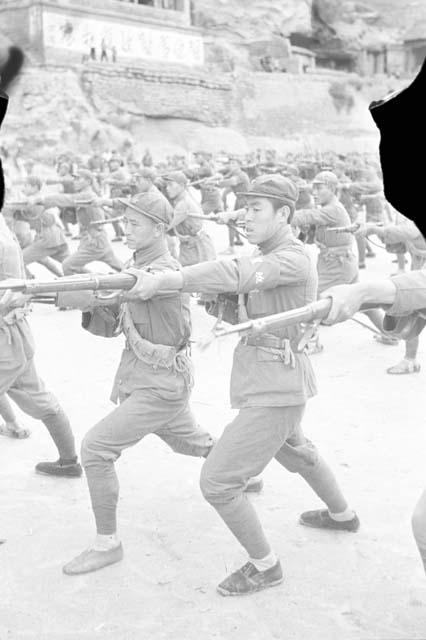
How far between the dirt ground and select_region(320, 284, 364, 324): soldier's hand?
150 centimetres

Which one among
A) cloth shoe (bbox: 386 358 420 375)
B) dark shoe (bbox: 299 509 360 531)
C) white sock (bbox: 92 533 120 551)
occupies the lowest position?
cloth shoe (bbox: 386 358 420 375)

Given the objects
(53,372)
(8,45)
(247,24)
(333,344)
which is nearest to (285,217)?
(8,45)

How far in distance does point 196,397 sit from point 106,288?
12.2 feet

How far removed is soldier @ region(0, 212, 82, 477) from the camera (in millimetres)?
5305

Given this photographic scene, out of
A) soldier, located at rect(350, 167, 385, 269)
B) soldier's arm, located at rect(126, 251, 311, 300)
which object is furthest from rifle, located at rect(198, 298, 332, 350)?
soldier, located at rect(350, 167, 385, 269)

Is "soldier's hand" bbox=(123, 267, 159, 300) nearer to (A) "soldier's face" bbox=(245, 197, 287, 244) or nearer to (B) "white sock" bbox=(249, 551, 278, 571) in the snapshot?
(A) "soldier's face" bbox=(245, 197, 287, 244)

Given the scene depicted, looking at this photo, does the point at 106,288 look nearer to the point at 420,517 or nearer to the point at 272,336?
the point at 272,336

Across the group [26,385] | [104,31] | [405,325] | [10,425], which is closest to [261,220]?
[405,325]

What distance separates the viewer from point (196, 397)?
7871 mm

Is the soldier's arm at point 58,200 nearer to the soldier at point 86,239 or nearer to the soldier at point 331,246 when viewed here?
the soldier at point 86,239

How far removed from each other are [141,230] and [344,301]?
1796mm

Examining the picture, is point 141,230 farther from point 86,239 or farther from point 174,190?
point 174,190

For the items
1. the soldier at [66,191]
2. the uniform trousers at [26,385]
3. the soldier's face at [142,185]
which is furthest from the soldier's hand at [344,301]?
the soldier at [66,191]

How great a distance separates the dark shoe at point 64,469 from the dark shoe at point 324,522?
1661mm
